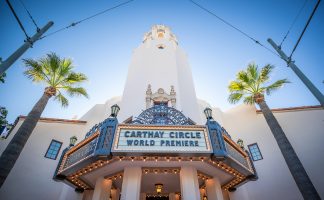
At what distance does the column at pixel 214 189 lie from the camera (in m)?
10.3

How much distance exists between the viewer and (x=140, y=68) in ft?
58.9

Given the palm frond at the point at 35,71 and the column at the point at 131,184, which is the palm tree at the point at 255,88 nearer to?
the column at the point at 131,184

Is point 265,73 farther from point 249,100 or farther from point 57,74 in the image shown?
point 57,74

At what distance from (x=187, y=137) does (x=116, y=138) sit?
3.08m

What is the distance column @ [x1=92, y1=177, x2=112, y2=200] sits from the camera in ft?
33.0

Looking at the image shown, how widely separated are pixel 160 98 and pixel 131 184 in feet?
21.4

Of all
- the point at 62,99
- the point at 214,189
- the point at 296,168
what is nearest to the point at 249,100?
the point at 296,168

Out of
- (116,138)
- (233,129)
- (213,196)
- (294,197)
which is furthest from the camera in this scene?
(233,129)

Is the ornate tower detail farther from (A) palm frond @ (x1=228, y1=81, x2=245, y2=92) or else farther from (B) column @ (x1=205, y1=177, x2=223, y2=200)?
(A) palm frond @ (x1=228, y1=81, x2=245, y2=92)

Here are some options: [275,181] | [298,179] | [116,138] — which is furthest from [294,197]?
[116,138]

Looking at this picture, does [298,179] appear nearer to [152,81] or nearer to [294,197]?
[294,197]

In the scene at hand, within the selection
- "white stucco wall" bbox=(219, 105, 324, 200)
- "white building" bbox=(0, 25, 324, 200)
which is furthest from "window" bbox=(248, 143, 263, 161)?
"white stucco wall" bbox=(219, 105, 324, 200)

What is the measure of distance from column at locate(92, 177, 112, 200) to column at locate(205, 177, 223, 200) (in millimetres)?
5438

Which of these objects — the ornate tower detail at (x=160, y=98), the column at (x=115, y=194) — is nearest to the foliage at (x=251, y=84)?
the ornate tower detail at (x=160, y=98)
